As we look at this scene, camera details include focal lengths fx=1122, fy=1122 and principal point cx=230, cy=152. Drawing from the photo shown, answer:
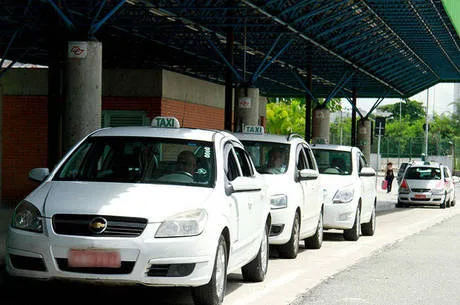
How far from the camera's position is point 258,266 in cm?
1238

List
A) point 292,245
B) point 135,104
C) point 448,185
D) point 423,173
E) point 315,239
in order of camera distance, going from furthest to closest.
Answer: point 423,173
point 448,185
point 135,104
point 315,239
point 292,245

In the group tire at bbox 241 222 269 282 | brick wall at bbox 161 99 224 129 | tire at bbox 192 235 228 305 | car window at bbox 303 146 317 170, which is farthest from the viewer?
brick wall at bbox 161 99 224 129

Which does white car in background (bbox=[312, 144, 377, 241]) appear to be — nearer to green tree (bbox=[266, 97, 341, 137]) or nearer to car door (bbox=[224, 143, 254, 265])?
car door (bbox=[224, 143, 254, 265])

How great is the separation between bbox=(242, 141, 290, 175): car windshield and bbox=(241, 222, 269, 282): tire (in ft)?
11.7

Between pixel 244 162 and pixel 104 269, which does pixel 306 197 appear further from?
pixel 104 269

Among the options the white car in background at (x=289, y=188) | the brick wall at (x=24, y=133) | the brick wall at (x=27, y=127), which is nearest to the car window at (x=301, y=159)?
the white car in background at (x=289, y=188)

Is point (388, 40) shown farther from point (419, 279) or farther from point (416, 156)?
point (416, 156)

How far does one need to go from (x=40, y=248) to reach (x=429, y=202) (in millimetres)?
32463

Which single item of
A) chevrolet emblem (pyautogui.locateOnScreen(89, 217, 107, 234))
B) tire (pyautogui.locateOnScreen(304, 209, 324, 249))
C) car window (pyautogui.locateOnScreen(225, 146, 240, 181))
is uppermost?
car window (pyautogui.locateOnScreen(225, 146, 240, 181))

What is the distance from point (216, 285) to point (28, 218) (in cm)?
172

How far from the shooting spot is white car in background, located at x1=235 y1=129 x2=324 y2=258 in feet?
50.1

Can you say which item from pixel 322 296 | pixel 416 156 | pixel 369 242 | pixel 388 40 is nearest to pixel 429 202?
pixel 388 40

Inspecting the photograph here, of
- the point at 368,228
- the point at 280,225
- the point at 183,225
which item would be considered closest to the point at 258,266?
the point at 280,225

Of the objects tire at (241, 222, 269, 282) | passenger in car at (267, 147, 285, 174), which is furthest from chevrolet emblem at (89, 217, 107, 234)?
passenger in car at (267, 147, 285, 174)
